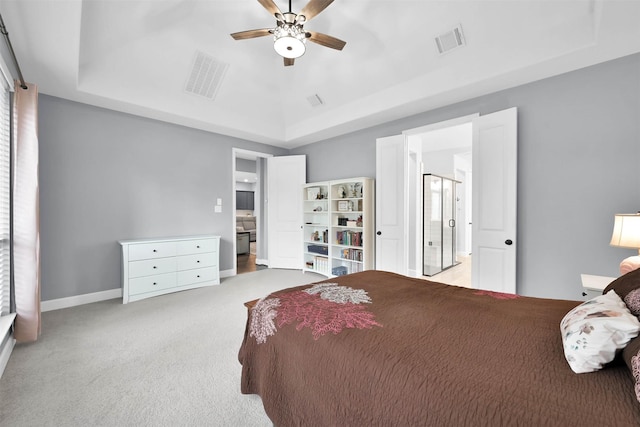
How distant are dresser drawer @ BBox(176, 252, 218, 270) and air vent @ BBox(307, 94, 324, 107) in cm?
280

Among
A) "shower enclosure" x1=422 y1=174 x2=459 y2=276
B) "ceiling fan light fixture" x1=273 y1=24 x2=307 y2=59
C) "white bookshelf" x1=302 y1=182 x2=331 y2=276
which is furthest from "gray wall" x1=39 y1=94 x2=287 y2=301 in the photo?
"shower enclosure" x1=422 y1=174 x2=459 y2=276

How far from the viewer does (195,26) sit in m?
3.02

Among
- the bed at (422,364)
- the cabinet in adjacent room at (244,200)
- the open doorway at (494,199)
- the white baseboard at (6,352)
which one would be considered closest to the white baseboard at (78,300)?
the white baseboard at (6,352)

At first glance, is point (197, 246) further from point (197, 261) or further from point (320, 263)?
point (320, 263)

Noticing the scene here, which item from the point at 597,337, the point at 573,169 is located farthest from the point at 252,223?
the point at 597,337

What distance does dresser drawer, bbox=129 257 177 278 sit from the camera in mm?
3426

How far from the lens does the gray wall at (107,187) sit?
127 inches

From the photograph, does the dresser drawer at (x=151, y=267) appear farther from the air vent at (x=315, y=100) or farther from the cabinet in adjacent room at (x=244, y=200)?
the cabinet in adjacent room at (x=244, y=200)

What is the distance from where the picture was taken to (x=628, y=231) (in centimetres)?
192

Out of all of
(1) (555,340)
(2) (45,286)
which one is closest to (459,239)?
(1) (555,340)

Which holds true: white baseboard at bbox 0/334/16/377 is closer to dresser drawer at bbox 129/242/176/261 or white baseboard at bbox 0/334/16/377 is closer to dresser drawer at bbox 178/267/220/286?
dresser drawer at bbox 129/242/176/261

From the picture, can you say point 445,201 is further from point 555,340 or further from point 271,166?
point 555,340

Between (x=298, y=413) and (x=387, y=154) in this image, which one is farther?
(x=387, y=154)

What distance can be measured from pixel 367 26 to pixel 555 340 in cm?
315
